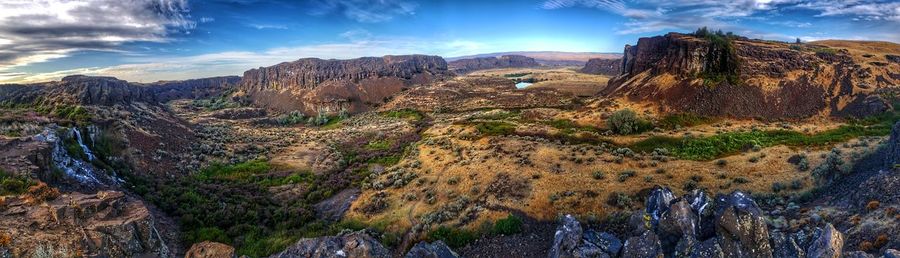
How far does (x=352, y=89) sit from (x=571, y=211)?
72.2m

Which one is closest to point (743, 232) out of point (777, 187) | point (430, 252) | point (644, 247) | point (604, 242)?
point (644, 247)

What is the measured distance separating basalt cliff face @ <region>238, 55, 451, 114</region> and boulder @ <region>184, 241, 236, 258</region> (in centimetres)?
6676

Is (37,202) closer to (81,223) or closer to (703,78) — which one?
(81,223)

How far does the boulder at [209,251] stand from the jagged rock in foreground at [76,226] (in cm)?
301

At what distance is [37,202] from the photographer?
14.1 meters

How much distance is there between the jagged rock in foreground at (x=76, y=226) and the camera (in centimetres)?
1162

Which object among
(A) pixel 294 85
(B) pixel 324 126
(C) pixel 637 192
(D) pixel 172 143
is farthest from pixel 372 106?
(C) pixel 637 192

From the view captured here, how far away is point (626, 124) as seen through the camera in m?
32.3

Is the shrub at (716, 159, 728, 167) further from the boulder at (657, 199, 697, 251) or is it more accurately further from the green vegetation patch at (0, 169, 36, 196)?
the green vegetation patch at (0, 169, 36, 196)

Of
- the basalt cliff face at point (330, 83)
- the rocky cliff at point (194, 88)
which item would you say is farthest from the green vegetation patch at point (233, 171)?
the rocky cliff at point (194, 88)

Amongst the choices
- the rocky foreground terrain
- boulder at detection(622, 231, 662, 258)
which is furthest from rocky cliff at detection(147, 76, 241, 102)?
boulder at detection(622, 231, 662, 258)

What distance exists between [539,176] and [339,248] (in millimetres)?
13372

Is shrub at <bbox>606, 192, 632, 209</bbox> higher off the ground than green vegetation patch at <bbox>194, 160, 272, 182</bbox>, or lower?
higher

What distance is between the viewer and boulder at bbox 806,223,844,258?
29.6 ft
